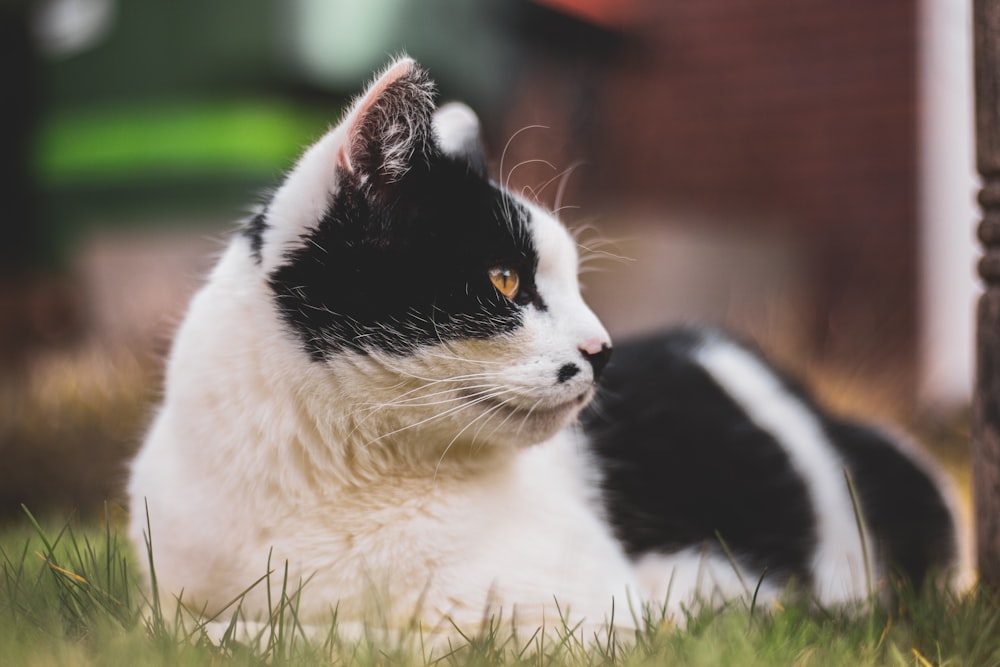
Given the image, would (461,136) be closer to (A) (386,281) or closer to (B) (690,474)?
(A) (386,281)

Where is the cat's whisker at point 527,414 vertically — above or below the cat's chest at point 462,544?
above

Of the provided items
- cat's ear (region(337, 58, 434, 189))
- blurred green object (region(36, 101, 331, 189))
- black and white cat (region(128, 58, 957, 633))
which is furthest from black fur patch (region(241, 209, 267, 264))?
blurred green object (region(36, 101, 331, 189))

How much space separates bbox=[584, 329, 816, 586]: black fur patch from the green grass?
27 centimetres

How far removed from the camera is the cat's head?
1343 millimetres

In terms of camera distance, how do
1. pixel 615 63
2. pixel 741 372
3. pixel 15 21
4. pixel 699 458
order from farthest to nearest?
pixel 615 63, pixel 15 21, pixel 741 372, pixel 699 458

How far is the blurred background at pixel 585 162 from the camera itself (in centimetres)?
373

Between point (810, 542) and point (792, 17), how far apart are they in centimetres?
405

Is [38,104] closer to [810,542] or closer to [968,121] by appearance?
[810,542]

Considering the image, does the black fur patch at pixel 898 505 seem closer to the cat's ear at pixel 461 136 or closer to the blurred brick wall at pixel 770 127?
the cat's ear at pixel 461 136

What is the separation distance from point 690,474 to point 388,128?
91 cm

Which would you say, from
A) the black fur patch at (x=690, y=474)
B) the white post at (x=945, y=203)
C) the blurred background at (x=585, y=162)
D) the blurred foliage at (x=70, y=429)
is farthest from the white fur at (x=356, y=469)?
the white post at (x=945, y=203)

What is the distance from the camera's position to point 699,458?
1.87m

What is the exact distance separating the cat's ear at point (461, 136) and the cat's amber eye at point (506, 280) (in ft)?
0.61

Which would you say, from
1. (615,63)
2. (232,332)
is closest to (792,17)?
(615,63)
